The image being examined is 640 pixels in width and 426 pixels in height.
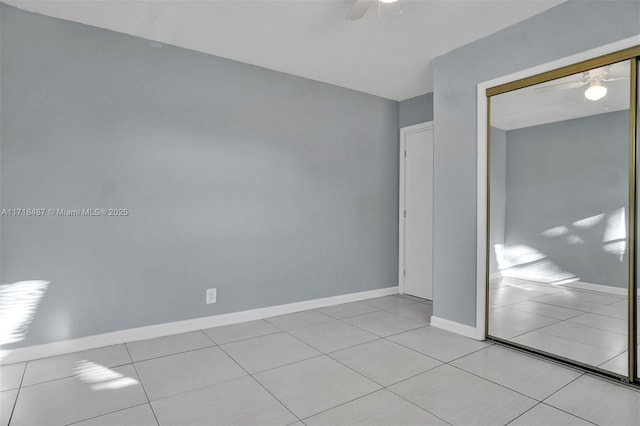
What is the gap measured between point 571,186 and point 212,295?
3.10 metres

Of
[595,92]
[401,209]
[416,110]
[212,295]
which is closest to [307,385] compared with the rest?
[212,295]

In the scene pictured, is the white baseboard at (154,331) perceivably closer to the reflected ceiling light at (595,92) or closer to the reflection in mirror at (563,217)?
the reflection in mirror at (563,217)

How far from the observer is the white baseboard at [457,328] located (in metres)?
3.14

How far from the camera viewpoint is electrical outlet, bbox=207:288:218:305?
11.3 ft

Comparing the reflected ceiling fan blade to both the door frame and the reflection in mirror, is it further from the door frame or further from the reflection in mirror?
the door frame

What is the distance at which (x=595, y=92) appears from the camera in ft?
8.27

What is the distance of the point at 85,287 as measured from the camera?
2877mm

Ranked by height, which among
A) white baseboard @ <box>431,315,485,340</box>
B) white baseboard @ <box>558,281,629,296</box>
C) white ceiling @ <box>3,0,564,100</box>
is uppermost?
white ceiling @ <box>3,0,564,100</box>

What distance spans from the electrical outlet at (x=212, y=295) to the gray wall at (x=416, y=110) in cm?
314

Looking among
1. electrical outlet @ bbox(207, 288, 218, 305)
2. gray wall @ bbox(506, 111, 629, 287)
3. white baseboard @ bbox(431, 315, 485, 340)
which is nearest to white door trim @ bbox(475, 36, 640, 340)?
white baseboard @ bbox(431, 315, 485, 340)

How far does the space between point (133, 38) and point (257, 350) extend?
109 inches

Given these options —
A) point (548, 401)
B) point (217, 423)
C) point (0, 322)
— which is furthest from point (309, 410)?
point (0, 322)

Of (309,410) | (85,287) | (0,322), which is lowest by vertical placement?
(309,410)

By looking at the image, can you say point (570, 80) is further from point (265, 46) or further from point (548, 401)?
point (265, 46)
